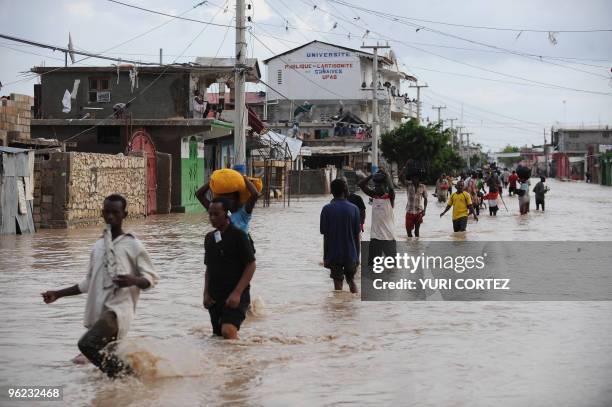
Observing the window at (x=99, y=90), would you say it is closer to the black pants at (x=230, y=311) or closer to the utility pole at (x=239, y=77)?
the utility pole at (x=239, y=77)

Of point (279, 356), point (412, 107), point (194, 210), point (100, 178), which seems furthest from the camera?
point (412, 107)

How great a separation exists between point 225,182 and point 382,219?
586 centimetres

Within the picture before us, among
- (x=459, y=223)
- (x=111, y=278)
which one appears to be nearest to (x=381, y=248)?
(x=459, y=223)

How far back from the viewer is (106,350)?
7559mm

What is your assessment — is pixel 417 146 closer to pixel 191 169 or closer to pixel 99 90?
pixel 191 169

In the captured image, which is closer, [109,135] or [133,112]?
[109,135]

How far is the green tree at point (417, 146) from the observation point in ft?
265

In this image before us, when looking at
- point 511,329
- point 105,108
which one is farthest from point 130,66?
point 511,329

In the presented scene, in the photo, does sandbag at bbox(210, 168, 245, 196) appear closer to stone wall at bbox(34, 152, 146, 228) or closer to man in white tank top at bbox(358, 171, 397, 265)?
man in white tank top at bbox(358, 171, 397, 265)

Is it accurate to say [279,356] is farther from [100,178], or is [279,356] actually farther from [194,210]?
[194,210]

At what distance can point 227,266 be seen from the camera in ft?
27.7

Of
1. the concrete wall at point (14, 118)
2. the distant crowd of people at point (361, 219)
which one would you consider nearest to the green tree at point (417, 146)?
the concrete wall at point (14, 118)

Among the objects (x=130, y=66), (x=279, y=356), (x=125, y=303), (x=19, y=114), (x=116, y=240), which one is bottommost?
(x=279, y=356)

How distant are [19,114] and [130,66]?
11.4 meters
